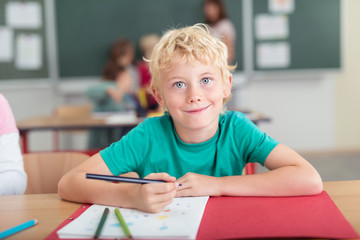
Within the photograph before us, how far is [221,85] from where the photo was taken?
1160mm

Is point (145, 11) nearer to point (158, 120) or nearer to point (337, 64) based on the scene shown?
point (337, 64)

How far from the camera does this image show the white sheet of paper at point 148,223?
2.33 ft

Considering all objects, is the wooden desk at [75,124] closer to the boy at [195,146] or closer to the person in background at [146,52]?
the boy at [195,146]

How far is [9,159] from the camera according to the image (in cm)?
125

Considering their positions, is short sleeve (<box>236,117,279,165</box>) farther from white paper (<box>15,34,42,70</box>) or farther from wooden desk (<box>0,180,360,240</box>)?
white paper (<box>15,34,42,70</box>)

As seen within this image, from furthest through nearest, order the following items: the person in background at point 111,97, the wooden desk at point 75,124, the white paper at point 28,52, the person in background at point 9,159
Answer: the white paper at point 28,52, the person in background at point 111,97, the wooden desk at point 75,124, the person in background at point 9,159

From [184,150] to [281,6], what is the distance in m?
3.83

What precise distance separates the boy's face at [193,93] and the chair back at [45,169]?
0.49 meters

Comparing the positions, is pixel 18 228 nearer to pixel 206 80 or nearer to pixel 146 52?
pixel 206 80

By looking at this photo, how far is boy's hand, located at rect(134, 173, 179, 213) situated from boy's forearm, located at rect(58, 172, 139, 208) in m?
0.04

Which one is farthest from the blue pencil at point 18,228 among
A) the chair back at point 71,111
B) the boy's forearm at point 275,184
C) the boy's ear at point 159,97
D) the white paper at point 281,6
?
the white paper at point 281,6

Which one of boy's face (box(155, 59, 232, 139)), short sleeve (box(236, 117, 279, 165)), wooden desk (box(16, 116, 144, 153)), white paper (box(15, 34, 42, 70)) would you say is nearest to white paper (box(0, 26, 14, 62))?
white paper (box(15, 34, 42, 70))

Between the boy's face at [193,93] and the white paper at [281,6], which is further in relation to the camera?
the white paper at [281,6]

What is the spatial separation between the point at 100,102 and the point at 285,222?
9.77 ft
